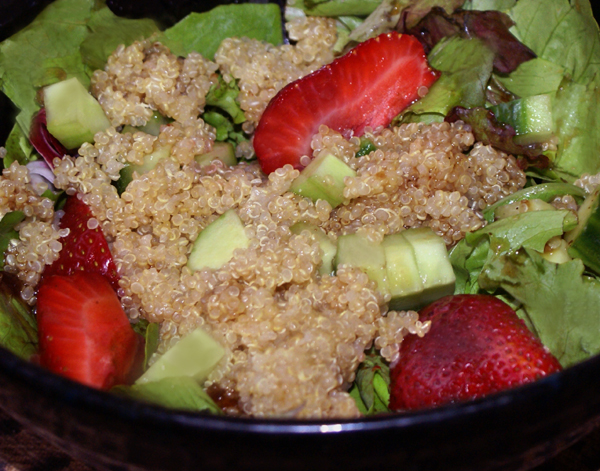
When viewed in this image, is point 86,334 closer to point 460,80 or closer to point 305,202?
point 305,202

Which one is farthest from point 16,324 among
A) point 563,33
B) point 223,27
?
point 563,33

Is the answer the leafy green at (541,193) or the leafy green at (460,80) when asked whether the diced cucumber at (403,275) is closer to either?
the leafy green at (541,193)

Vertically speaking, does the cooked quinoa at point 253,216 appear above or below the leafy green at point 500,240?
above

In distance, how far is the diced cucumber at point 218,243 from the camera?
1.24m

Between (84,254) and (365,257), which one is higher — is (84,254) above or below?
above

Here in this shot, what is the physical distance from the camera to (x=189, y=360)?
1.07m

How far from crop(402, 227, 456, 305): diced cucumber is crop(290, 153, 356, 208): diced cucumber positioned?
0.18 metres

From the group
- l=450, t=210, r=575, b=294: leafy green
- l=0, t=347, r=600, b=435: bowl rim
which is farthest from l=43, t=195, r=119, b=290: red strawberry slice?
l=450, t=210, r=575, b=294: leafy green

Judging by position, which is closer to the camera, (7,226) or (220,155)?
(7,226)

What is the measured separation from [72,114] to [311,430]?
102cm

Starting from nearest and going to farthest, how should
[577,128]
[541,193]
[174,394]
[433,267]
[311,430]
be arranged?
1. [311,430]
2. [174,394]
3. [433,267]
4. [541,193]
5. [577,128]

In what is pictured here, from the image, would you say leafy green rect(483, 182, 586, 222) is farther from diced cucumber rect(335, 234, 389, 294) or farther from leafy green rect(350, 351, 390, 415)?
leafy green rect(350, 351, 390, 415)

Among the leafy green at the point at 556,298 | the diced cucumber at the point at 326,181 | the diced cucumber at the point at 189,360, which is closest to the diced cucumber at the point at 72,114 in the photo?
the diced cucumber at the point at 326,181

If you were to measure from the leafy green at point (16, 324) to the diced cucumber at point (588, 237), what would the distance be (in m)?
1.11
